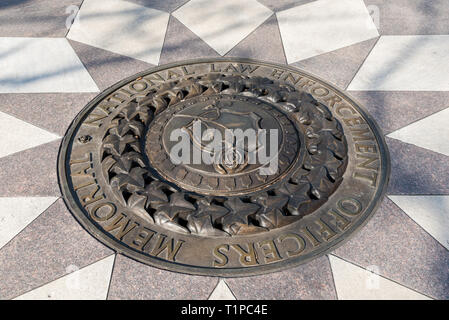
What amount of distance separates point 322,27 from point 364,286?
2.66m

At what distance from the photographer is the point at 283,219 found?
238 centimetres

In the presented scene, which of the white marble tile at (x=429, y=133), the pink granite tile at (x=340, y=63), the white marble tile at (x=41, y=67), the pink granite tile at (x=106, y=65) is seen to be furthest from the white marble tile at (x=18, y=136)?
the white marble tile at (x=429, y=133)

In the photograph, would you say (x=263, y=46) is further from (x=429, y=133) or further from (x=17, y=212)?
(x=17, y=212)

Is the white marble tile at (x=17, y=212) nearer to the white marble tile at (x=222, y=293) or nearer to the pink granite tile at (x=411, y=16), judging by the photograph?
the white marble tile at (x=222, y=293)

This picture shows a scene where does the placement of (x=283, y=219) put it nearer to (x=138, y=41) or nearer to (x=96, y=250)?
(x=96, y=250)

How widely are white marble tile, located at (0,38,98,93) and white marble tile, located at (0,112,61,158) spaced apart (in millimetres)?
391

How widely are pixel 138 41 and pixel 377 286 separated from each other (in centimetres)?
286

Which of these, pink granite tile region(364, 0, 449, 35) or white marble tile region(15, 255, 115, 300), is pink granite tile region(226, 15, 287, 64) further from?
white marble tile region(15, 255, 115, 300)

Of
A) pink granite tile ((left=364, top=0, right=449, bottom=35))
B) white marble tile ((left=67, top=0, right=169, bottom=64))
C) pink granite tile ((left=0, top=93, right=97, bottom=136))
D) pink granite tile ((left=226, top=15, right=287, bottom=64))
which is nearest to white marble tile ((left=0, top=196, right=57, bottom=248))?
pink granite tile ((left=0, top=93, right=97, bottom=136))

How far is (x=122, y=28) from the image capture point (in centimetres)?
411

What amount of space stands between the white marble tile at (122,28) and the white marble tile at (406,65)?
1.73m

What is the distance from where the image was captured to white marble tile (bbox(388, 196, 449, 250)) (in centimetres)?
240

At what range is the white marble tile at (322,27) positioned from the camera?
383cm
